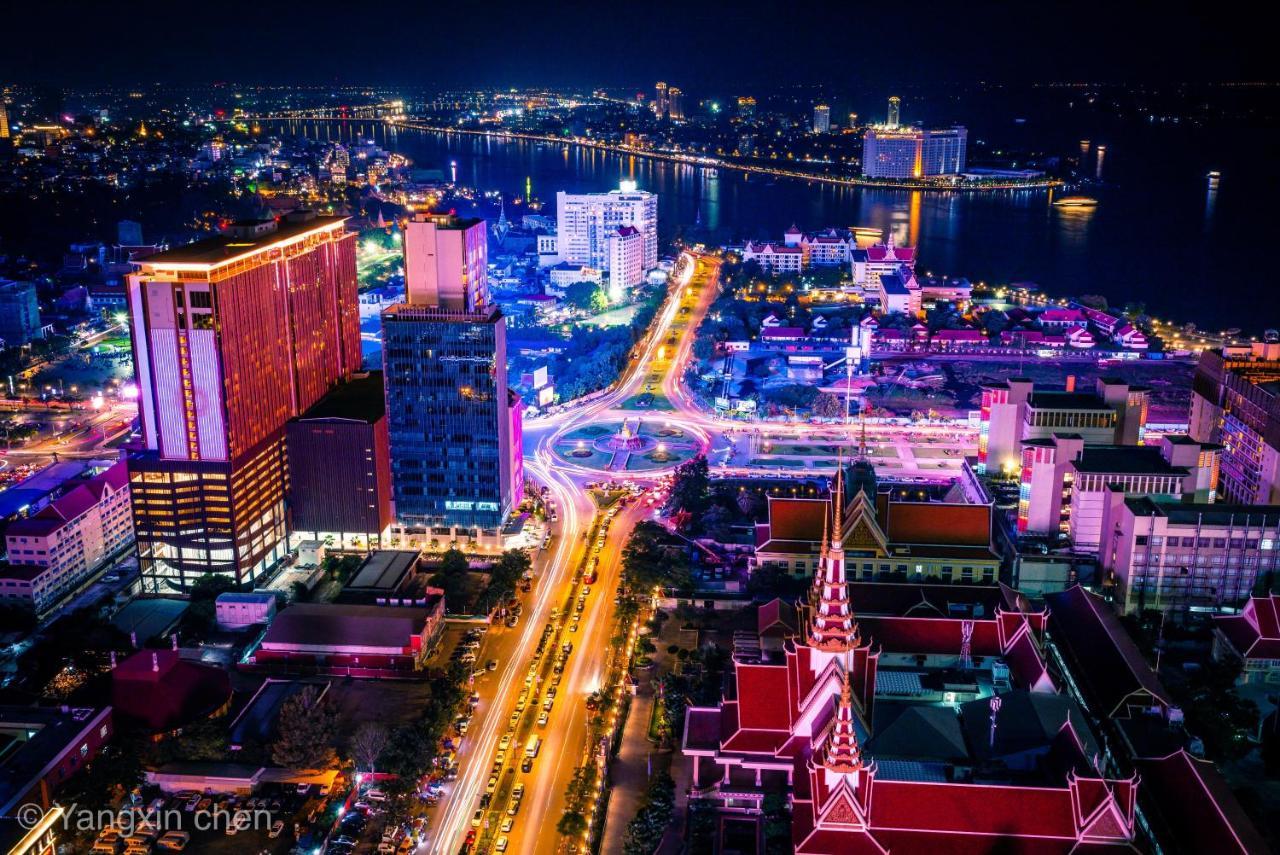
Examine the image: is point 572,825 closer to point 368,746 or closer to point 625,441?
point 368,746

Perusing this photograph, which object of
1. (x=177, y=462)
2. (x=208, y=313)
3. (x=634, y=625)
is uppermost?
(x=208, y=313)

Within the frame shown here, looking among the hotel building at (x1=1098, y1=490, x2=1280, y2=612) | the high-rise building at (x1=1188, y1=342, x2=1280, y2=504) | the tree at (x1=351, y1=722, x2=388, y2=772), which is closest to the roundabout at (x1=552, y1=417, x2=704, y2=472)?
the hotel building at (x1=1098, y1=490, x2=1280, y2=612)

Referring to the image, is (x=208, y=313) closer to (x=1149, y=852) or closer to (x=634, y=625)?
(x=634, y=625)

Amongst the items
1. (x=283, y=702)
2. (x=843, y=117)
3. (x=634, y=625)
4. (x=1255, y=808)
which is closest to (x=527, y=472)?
(x=634, y=625)

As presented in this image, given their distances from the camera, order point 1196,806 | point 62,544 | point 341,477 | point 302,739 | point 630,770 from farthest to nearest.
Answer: point 341,477 → point 62,544 → point 630,770 → point 302,739 → point 1196,806

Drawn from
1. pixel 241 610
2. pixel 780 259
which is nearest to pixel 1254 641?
pixel 241 610

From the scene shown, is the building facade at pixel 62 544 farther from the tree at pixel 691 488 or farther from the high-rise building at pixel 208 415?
the tree at pixel 691 488

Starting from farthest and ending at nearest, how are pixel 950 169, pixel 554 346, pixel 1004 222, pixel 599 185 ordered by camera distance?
pixel 950 169, pixel 599 185, pixel 1004 222, pixel 554 346
